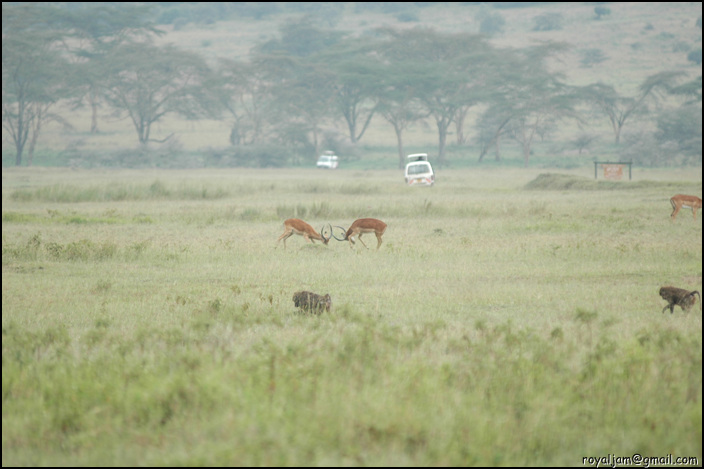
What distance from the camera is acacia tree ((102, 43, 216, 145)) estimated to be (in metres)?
56.2

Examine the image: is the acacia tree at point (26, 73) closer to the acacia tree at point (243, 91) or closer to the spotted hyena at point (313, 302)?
the acacia tree at point (243, 91)

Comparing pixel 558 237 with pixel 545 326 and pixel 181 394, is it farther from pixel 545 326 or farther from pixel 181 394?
pixel 181 394

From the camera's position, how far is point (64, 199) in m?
24.0

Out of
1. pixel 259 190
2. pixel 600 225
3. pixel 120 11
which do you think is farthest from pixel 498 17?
pixel 600 225

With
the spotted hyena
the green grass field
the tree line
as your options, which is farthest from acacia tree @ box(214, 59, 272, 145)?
the spotted hyena

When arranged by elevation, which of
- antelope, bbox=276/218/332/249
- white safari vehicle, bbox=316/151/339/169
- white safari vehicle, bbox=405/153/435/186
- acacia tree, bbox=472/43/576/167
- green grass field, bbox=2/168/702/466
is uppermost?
acacia tree, bbox=472/43/576/167

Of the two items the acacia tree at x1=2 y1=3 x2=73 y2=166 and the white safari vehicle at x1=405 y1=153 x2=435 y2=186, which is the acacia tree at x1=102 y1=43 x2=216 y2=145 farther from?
the white safari vehicle at x1=405 y1=153 x2=435 y2=186

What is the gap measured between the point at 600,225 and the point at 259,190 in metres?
14.9

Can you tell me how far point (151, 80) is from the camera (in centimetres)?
5662

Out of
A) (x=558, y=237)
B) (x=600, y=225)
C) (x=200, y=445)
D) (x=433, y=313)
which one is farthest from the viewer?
(x=600, y=225)

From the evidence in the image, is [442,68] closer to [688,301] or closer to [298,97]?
[298,97]

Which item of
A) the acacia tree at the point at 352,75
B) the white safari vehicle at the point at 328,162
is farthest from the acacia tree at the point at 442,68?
the white safari vehicle at the point at 328,162

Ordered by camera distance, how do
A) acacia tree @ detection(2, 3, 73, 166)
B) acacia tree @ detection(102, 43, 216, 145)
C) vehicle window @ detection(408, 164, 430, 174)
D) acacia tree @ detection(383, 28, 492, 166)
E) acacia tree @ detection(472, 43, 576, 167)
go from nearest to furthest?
vehicle window @ detection(408, 164, 430, 174) < acacia tree @ detection(2, 3, 73, 166) < acacia tree @ detection(472, 43, 576, 167) < acacia tree @ detection(383, 28, 492, 166) < acacia tree @ detection(102, 43, 216, 145)

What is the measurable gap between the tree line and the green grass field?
135 ft
